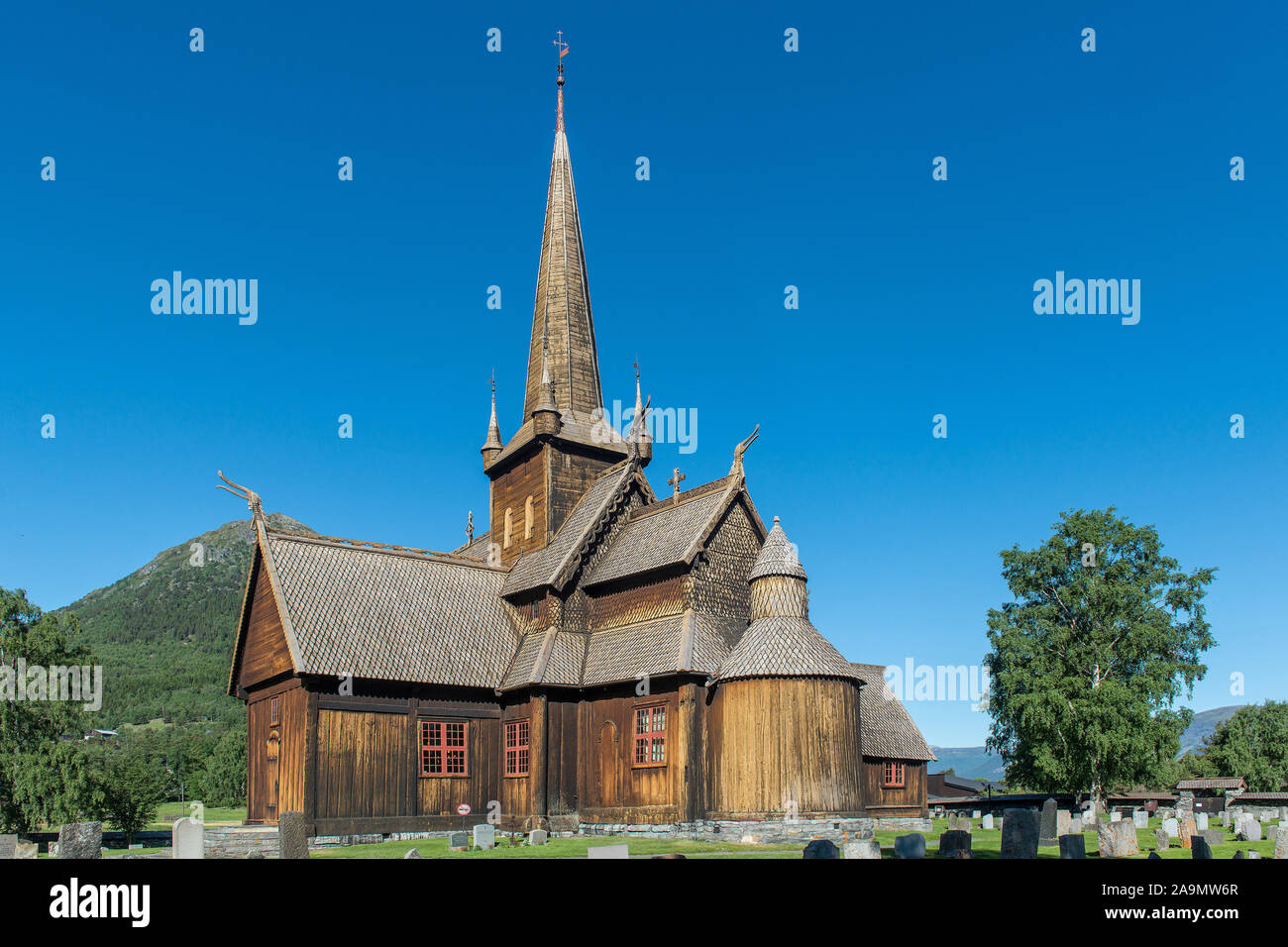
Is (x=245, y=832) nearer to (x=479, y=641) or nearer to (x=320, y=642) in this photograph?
(x=320, y=642)

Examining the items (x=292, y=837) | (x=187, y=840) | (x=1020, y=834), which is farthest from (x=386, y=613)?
(x=1020, y=834)

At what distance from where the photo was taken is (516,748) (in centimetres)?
3303

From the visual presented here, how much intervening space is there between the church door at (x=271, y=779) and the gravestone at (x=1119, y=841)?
23466mm

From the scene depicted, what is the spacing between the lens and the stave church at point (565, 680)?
29156 millimetres

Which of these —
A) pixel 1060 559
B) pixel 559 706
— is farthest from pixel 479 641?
pixel 1060 559

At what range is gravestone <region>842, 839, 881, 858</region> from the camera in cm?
1678

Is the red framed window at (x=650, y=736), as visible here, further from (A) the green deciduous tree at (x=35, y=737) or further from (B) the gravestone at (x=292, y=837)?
(A) the green deciduous tree at (x=35, y=737)

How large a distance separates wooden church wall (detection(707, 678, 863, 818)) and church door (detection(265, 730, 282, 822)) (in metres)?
13.6

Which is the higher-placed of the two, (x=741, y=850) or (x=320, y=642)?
(x=320, y=642)

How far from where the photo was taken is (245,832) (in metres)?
25.8

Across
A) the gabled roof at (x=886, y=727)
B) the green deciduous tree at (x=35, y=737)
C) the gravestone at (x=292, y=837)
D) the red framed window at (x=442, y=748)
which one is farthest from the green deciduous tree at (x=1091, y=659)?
the green deciduous tree at (x=35, y=737)
